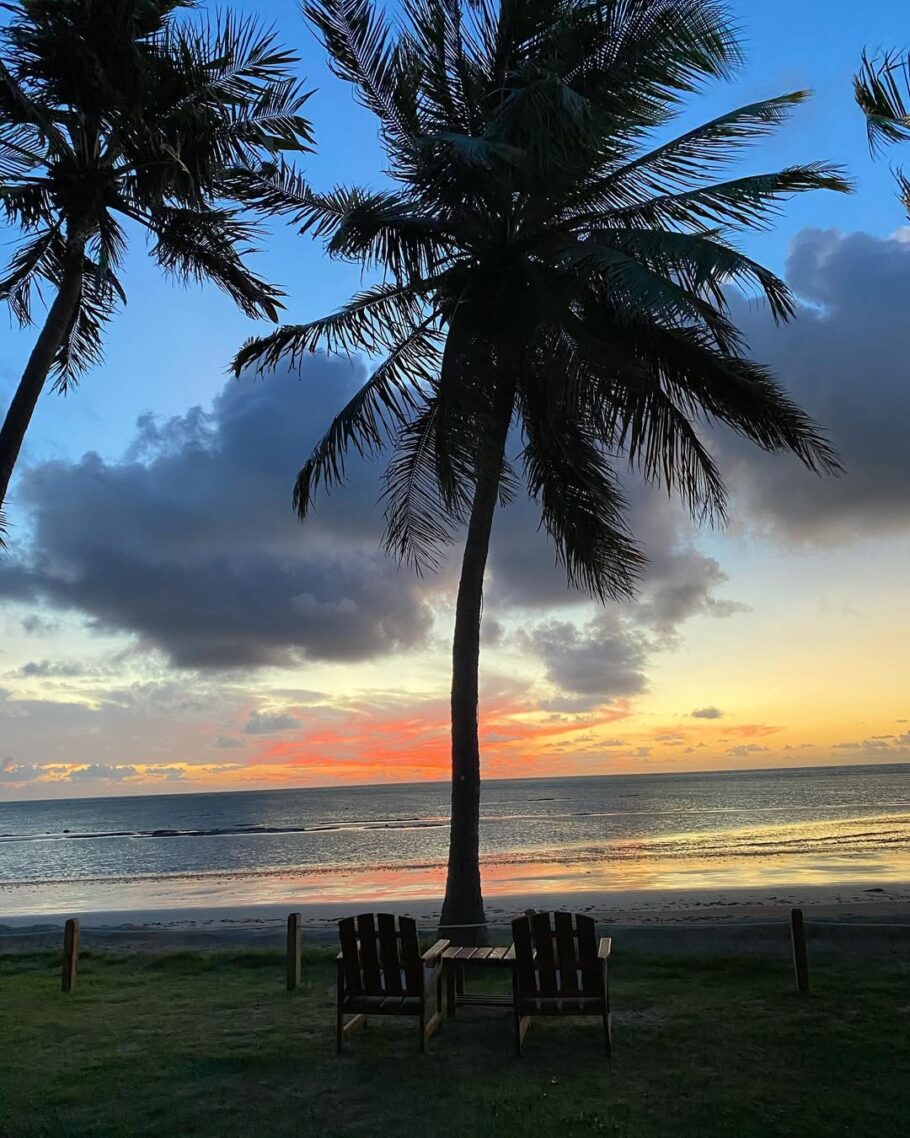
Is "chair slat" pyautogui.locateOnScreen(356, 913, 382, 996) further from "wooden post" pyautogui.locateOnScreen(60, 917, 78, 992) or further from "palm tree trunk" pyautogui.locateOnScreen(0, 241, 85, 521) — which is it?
"palm tree trunk" pyautogui.locateOnScreen(0, 241, 85, 521)

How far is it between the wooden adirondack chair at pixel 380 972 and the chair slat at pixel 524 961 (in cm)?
73

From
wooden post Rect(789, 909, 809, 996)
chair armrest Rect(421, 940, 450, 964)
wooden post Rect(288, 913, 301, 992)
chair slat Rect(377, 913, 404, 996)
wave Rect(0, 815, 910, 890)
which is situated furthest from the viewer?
wave Rect(0, 815, 910, 890)

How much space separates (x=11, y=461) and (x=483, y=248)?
5495mm

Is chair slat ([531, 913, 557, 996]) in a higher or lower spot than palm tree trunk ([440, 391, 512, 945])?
lower

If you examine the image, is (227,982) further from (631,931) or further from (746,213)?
(746,213)

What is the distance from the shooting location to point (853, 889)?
21.2 m

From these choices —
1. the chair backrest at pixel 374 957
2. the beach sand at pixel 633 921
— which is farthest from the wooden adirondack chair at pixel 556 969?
the beach sand at pixel 633 921

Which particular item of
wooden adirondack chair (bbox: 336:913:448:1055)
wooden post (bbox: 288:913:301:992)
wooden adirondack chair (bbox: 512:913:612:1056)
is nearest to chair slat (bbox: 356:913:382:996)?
wooden adirondack chair (bbox: 336:913:448:1055)

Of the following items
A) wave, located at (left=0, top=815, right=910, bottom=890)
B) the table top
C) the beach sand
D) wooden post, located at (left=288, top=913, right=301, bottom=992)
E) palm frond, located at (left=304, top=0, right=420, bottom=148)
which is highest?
palm frond, located at (left=304, top=0, right=420, bottom=148)

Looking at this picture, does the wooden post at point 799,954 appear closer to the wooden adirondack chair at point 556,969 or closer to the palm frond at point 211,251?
the wooden adirondack chair at point 556,969

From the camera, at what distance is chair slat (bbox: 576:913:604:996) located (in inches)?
254

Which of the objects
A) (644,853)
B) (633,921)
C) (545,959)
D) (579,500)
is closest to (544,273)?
(579,500)

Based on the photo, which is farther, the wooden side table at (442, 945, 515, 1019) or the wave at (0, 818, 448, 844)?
the wave at (0, 818, 448, 844)

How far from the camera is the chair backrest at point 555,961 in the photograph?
6.52 meters
